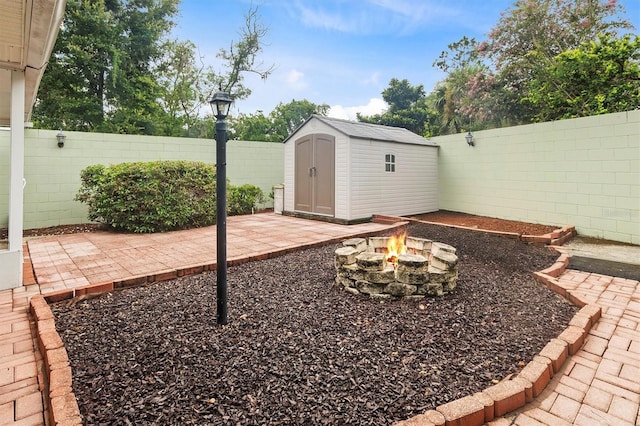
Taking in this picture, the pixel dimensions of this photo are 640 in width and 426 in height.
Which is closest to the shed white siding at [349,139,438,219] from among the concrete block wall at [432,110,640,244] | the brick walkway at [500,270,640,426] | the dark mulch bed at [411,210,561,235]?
the dark mulch bed at [411,210,561,235]

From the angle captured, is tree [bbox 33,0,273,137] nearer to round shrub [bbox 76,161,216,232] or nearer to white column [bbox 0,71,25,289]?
round shrub [bbox 76,161,216,232]

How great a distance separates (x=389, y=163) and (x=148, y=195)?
477cm

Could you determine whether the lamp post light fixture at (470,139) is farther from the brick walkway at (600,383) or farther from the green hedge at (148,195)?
the green hedge at (148,195)

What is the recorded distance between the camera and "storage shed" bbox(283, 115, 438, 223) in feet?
21.7

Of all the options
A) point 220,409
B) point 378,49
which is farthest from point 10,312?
point 378,49

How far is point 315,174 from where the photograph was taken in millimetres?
7277

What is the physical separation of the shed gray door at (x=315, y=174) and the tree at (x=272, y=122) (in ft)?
21.0

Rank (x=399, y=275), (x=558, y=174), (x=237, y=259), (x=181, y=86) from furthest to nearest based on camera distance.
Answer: (x=181, y=86), (x=558, y=174), (x=237, y=259), (x=399, y=275)

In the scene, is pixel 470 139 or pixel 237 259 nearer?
pixel 237 259

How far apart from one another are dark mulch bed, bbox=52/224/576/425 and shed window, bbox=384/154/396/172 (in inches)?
166

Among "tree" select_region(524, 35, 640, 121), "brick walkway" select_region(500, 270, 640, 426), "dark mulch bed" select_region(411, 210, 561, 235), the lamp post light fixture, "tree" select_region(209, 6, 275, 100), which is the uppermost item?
"tree" select_region(209, 6, 275, 100)

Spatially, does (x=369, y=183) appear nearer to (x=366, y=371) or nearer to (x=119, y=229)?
(x=119, y=229)

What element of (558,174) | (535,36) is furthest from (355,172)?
(535,36)

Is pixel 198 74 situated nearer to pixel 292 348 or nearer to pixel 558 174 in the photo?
pixel 558 174
